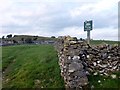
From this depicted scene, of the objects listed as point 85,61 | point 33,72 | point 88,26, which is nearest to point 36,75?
point 33,72

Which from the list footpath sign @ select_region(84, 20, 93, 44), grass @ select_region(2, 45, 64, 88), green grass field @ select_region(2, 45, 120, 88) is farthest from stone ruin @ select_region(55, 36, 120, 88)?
footpath sign @ select_region(84, 20, 93, 44)

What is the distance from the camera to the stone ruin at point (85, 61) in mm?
24891

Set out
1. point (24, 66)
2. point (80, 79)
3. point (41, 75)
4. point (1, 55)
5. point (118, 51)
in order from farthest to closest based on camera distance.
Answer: point (1, 55), point (24, 66), point (41, 75), point (118, 51), point (80, 79)

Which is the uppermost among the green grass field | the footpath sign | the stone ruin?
the footpath sign

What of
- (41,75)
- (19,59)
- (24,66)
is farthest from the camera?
(19,59)

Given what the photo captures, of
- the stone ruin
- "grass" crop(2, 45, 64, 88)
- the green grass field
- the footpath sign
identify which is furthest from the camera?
the footpath sign

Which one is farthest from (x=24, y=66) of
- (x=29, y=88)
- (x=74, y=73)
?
(x=74, y=73)

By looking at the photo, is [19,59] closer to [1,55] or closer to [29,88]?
[1,55]

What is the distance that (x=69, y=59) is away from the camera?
25406mm

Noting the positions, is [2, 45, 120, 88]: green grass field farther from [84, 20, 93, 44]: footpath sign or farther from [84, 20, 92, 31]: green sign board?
[84, 20, 92, 31]: green sign board

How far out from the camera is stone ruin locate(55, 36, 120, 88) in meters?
24.9

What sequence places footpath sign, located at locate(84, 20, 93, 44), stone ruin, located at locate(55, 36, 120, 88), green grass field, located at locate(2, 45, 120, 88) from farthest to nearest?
footpath sign, located at locate(84, 20, 93, 44)
green grass field, located at locate(2, 45, 120, 88)
stone ruin, located at locate(55, 36, 120, 88)

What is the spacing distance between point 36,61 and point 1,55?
349 inches

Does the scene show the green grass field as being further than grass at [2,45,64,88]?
No
